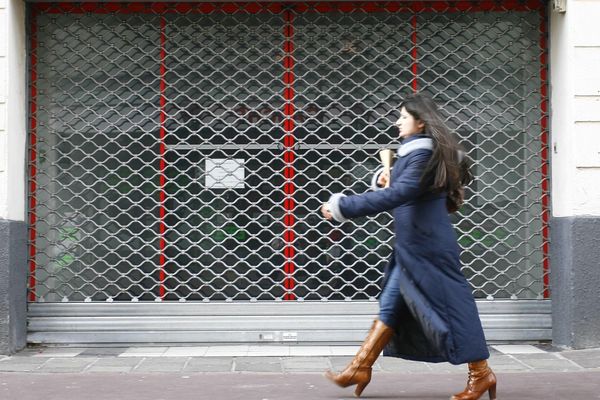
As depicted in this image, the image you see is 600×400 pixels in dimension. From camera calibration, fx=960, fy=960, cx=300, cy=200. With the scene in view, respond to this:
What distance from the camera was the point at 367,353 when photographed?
6.02 m

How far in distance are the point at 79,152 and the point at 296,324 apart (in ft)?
8.43

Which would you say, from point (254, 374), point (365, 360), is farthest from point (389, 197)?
point (254, 374)

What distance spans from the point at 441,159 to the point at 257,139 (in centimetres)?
336

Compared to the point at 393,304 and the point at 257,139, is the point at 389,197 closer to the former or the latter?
the point at 393,304

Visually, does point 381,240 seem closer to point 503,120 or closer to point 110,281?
point 503,120

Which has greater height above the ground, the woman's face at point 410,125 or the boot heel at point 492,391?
the woman's face at point 410,125

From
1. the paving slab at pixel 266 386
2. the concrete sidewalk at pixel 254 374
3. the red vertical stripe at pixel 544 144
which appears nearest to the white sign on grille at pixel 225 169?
the concrete sidewalk at pixel 254 374

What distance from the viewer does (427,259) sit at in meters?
5.82

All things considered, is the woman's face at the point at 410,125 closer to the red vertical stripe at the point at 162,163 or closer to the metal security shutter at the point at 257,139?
the metal security shutter at the point at 257,139

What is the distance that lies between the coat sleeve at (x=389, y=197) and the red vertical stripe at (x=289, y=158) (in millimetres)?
3150

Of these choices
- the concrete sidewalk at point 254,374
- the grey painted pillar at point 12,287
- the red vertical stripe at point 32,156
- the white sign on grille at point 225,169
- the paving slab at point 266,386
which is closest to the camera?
the paving slab at point 266,386

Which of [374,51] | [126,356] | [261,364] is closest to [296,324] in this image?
[261,364]

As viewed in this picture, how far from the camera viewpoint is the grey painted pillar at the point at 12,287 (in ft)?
27.0

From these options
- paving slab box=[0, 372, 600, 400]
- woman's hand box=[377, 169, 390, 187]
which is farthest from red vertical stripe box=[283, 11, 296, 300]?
woman's hand box=[377, 169, 390, 187]
